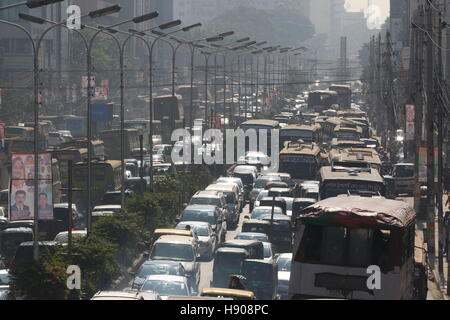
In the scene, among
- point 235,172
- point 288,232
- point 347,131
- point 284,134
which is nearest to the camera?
point 288,232

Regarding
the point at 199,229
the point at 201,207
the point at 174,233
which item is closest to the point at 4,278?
the point at 174,233

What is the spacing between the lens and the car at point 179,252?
33.0 meters

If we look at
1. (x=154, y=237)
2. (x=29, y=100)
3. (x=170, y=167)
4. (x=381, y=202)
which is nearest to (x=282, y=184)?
(x=170, y=167)

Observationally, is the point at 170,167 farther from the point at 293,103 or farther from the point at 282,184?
the point at 293,103

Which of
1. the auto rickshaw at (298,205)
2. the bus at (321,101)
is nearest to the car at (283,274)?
the auto rickshaw at (298,205)

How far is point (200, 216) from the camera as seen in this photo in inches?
1668

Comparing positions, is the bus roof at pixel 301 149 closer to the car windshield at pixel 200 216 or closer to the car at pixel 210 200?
the car at pixel 210 200

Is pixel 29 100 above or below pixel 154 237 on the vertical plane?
above

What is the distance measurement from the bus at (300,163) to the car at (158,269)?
26668mm

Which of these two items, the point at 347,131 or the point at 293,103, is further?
the point at 293,103

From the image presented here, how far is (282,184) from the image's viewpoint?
52.6 m

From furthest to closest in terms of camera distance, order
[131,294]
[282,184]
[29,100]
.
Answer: [29,100] < [282,184] < [131,294]

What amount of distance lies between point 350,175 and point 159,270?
10.6 metres
